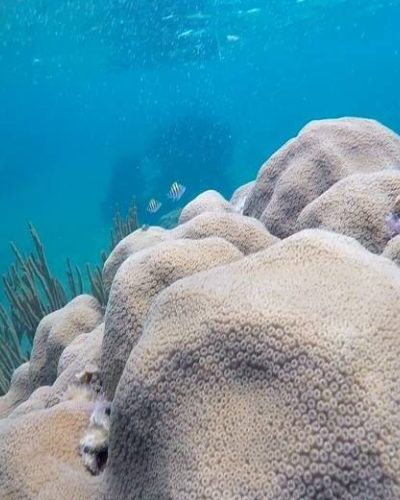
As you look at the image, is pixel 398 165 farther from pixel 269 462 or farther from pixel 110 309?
pixel 269 462

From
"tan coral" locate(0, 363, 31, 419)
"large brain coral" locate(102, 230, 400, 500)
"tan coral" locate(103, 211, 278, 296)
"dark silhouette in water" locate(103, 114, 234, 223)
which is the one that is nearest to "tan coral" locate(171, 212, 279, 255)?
"tan coral" locate(103, 211, 278, 296)

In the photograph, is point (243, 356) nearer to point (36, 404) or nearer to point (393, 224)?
point (393, 224)

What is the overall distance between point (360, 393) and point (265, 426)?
0.89 feet

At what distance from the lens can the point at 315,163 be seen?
12.1 ft

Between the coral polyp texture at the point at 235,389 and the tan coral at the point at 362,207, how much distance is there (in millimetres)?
88

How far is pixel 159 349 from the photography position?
1.76 meters

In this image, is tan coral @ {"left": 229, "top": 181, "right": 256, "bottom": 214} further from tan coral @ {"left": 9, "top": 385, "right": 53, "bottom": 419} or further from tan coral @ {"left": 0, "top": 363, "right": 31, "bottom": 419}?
tan coral @ {"left": 9, "top": 385, "right": 53, "bottom": 419}

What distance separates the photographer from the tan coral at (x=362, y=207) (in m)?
2.68

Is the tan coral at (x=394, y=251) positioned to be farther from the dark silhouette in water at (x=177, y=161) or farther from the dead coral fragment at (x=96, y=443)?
the dark silhouette in water at (x=177, y=161)

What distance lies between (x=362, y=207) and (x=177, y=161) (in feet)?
74.2

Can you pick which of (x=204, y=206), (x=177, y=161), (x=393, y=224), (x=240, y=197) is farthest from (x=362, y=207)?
(x=177, y=161)

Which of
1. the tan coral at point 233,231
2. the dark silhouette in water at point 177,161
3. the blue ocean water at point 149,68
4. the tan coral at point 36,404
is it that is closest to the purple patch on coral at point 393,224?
the tan coral at point 233,231

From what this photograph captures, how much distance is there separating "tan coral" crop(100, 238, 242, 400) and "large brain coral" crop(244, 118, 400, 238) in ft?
3.94

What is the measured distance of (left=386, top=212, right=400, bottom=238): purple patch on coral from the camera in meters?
2.59
